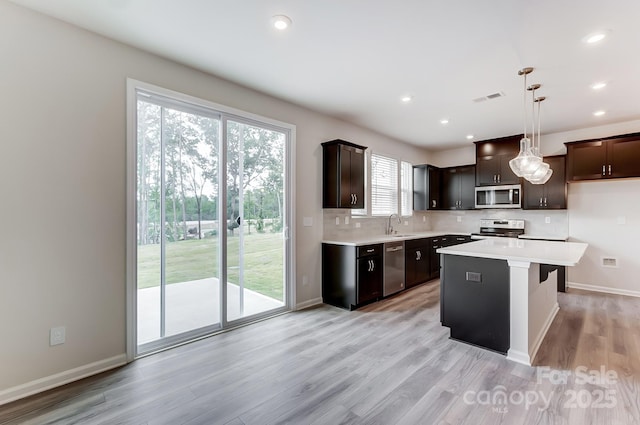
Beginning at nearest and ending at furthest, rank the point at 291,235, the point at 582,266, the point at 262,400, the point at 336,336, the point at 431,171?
the point at 262,400, the point at 336,336, the point at 291,235, the point at 582,266, the point at 431,171

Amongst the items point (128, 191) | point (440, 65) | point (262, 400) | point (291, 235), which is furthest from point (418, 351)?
point (128, 191)

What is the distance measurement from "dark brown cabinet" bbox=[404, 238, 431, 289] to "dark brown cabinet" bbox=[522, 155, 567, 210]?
197 centimetres

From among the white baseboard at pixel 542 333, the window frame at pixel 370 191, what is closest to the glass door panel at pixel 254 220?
the window frame at pixel 370 191

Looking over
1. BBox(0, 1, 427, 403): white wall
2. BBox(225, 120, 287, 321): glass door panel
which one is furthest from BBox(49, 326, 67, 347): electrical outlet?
BBox(225, 120, 287, 321): glass door panel

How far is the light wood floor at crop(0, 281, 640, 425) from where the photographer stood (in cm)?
187

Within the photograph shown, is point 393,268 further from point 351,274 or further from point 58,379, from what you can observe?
point 58,379

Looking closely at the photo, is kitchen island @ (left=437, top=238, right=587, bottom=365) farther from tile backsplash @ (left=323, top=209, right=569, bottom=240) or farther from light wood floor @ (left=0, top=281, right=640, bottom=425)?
tile backsplash @ (left=323, top=209, right=569, bottom=240)

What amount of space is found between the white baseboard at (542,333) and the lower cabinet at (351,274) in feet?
6.17

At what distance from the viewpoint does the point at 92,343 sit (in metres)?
2.35

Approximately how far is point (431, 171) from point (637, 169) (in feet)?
9.96

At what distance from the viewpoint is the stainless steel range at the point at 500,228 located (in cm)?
557

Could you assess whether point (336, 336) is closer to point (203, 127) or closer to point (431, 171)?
point (203, 127)

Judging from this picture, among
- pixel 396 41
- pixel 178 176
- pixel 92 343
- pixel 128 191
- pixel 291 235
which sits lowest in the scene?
pixel 92 343

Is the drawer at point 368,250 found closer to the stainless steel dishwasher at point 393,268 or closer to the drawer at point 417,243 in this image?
the stainless steel dishwasher at point 393,268
